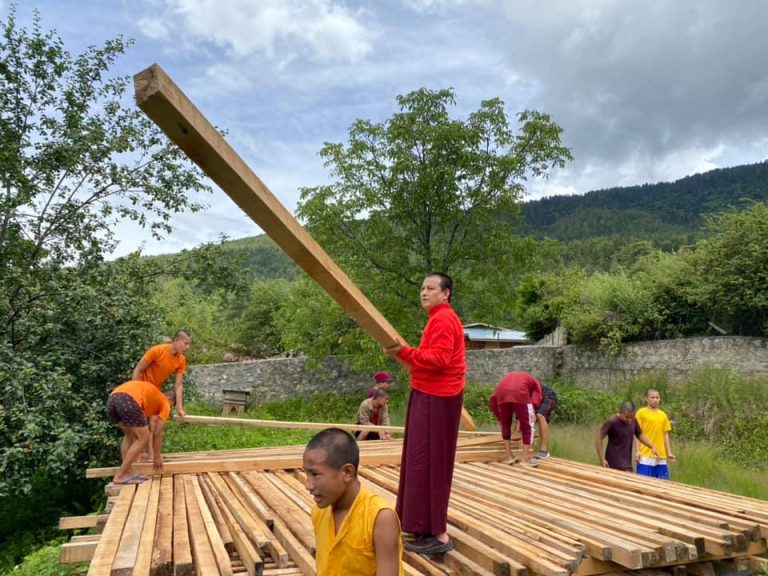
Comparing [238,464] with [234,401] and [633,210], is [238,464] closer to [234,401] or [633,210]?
[234,401]

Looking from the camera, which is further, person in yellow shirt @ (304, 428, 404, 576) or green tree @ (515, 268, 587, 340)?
green tree @ (515, 268, 587, 340)

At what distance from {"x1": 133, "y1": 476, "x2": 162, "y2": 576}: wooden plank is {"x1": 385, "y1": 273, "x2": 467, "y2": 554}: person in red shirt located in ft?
4.31

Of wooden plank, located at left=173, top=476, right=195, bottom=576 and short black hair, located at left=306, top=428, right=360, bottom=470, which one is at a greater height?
short black hair, located at left=306, top=428, right=360, bottom=470

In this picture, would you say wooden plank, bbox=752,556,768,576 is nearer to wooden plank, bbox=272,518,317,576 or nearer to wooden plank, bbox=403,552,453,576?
wooden plank, bbox=403,552,453,576

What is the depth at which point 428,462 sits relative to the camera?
127 inches

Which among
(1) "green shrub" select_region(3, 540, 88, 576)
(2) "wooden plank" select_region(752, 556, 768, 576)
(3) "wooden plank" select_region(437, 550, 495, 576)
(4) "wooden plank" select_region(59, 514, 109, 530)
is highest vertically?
(3) "wooden plank" select_region(437, 550, 495, 576)

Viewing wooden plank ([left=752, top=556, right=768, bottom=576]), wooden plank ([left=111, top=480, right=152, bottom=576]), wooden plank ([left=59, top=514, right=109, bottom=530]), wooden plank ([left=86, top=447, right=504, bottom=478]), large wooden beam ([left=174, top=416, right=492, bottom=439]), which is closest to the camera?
wooden plank ([left=111, top=480, right=152, bottom=576])

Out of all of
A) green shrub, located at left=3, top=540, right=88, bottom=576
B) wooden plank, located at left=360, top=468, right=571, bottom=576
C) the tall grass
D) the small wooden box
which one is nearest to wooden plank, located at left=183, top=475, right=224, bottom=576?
wooden plank, located at left=360, top=468, right=571, bottom=576

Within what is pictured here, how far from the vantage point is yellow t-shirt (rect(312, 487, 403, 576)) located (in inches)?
80.6

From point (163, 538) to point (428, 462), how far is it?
1.50 meters

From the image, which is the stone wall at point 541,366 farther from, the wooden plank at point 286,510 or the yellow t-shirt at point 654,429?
the wooden plank at point 286,510

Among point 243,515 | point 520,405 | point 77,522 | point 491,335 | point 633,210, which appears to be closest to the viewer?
point 243,515

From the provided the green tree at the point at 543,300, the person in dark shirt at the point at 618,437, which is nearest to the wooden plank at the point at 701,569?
the person in dark shirt at the point at 618,437

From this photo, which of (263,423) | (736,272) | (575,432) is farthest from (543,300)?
(263,423)
